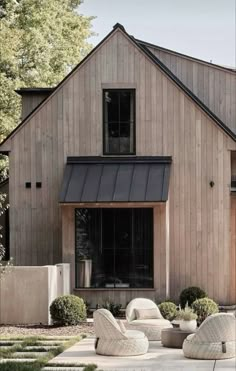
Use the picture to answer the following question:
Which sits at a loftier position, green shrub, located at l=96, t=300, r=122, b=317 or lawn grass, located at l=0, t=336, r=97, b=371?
green shrub, located at l=96, t=300, r=122, b=317

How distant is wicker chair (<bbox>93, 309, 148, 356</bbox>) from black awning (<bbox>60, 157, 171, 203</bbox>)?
24.5 feet

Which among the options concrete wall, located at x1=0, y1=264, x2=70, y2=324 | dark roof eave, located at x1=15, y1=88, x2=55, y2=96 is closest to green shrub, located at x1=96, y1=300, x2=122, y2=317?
concrete wall, located at x1=0, y1=264, x2=70, y2=324

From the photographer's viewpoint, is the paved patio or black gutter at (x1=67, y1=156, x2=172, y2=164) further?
black gutter at (x1=67, y1=156, x2=172, y2=164)

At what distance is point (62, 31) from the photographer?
37438 millimetres

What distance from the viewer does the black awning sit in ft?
78.3

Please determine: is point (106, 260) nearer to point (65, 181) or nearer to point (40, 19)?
point (65, 181)

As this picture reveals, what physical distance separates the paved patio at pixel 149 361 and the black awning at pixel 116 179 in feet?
22.9

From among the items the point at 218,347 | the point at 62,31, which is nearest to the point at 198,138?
the point at 218,347

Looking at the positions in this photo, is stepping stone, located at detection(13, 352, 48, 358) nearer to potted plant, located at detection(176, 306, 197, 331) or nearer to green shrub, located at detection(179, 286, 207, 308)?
potted plant, located at detection(176, 306, 197, 331)

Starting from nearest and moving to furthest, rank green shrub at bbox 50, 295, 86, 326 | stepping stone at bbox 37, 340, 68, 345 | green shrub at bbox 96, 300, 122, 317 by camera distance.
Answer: stepping stone at bbox 37, 340, 68, 345 → green shrub at bbox 50, 295, 86, 326 → green shrub at bbox 96, 300, 122, 317

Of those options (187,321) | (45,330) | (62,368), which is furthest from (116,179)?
(62,368)

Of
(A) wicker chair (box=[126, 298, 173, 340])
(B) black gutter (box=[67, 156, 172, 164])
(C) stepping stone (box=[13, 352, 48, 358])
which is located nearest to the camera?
(C) stepping stone (box=[13, 352, 48, 358])

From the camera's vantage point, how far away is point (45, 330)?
20.6 m

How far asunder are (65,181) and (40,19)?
11469 mm
